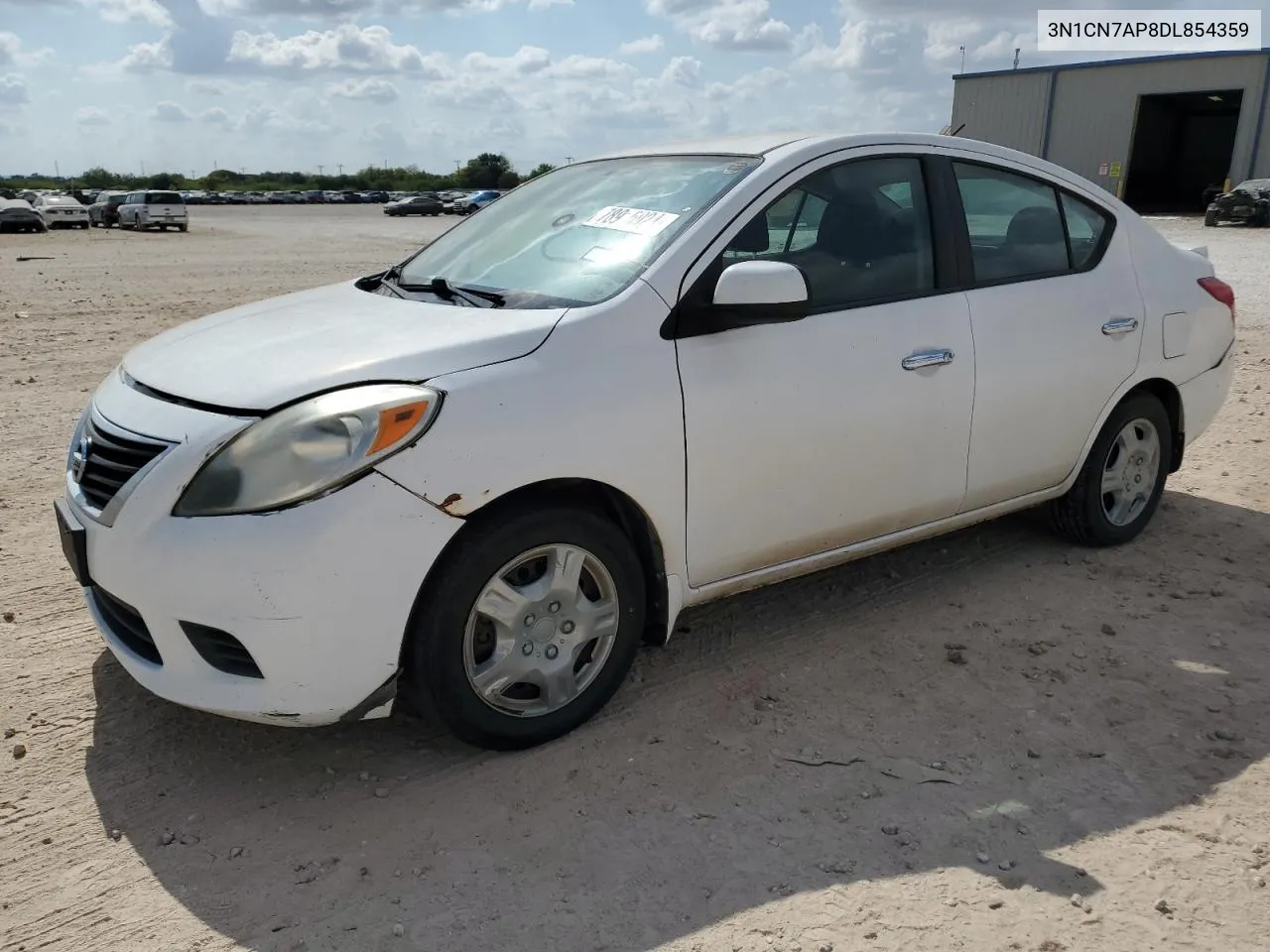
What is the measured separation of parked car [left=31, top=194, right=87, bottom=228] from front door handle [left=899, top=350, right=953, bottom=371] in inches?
1645

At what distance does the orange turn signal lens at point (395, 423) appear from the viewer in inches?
106

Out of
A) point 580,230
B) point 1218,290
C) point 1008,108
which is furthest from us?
point 1008,108

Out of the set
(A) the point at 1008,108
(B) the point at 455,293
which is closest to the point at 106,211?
(A) the point at 1008,108

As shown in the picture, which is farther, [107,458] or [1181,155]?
[1181,155]

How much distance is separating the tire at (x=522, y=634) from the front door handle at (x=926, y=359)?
1.25 m

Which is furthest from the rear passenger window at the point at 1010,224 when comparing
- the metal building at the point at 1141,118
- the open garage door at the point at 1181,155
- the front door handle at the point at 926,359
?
the open garage door at the point at 1181,155

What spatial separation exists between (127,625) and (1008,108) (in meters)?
45.1

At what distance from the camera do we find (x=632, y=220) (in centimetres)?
350

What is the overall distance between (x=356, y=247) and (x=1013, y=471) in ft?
77.3

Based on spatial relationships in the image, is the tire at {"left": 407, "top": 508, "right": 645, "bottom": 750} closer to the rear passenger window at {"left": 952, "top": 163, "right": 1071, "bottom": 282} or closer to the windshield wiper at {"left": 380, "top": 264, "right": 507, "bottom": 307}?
the windshield wiper at {"left": 380, "top": 264, "right": 507, "bottom": 307}

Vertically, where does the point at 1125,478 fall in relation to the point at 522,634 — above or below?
below

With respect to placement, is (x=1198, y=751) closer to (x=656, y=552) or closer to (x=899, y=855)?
(x=899, y=855)

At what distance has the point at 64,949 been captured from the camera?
94.7 inches

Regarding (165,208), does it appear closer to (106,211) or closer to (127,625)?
(106,211)
